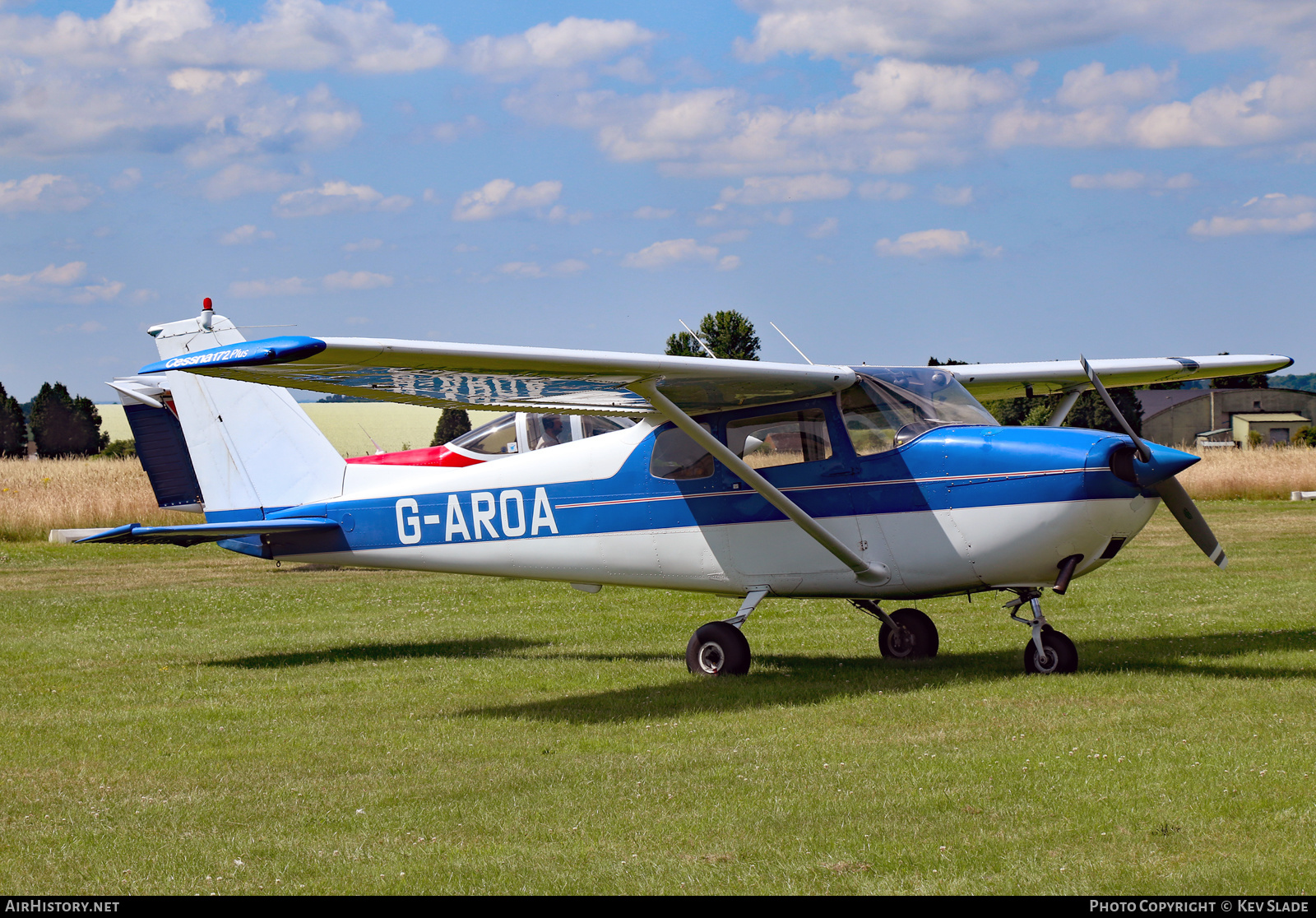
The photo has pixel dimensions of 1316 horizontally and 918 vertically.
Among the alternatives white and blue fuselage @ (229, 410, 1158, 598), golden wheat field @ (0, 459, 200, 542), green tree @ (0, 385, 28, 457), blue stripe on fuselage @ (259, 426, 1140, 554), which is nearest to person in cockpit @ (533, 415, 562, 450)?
white and blue fuselage @ (229, 410, 1158, 598)

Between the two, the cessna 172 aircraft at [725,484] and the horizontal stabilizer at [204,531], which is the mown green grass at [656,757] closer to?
the cessna 172 aircraft at [725,484]

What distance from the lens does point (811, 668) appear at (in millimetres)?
10125

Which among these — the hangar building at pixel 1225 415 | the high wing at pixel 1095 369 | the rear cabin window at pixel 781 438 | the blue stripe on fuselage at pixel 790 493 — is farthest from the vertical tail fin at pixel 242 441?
the hangar building at pixel 1225 415

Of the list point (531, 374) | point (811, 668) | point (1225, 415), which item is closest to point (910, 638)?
point (811, 668)

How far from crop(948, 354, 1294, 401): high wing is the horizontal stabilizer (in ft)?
19.7

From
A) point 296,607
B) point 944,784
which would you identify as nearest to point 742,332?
point 296,607

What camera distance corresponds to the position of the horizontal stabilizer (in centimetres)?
1033

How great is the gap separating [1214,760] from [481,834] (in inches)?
140

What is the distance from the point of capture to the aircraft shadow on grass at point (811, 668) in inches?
337

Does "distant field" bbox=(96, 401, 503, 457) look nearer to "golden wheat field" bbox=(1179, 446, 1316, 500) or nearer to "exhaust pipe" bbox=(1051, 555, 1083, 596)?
"golden wheat field" bbox=(1179, 446, 1316, 500)

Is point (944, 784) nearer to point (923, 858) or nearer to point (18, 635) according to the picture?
point (923, 858)

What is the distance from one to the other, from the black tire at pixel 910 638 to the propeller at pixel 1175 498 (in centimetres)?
215

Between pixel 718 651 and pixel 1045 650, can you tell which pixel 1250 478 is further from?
pixel 718 651

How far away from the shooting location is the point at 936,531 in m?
9.03
